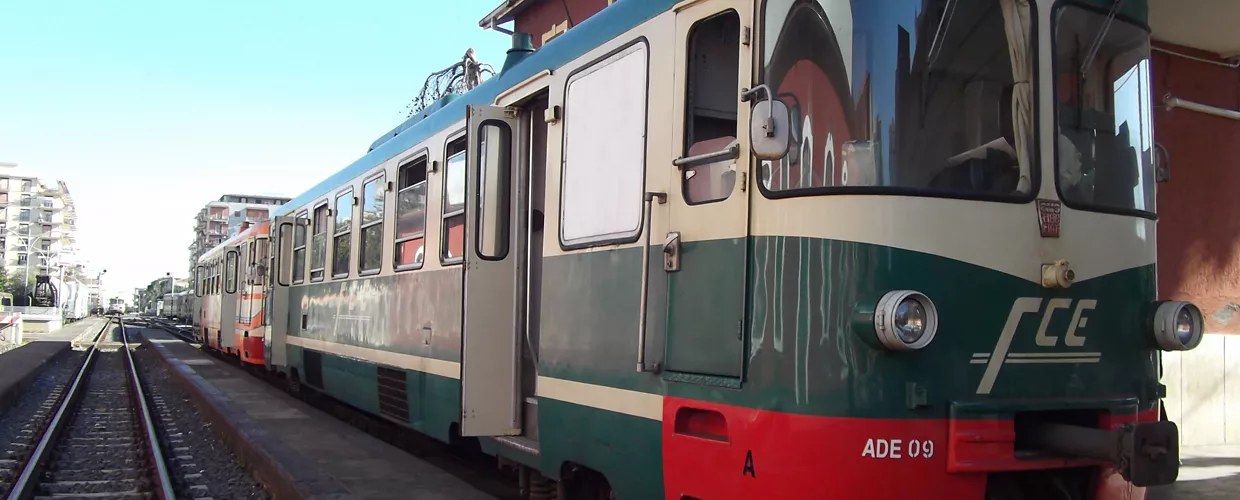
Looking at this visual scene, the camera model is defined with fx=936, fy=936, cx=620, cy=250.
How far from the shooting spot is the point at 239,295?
1823 centimetres

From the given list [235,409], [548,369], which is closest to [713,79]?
[548,369]

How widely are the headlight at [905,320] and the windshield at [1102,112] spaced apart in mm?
1001

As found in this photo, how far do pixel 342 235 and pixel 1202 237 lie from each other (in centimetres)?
864

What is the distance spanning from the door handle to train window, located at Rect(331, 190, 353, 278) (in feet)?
19.7

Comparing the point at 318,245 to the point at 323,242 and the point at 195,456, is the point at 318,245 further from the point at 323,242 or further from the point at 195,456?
the point at 195,456

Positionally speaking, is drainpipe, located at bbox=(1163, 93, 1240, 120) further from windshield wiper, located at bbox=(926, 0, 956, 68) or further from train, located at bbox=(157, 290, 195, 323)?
train, located at bbox=(157, 290, 195, 323)

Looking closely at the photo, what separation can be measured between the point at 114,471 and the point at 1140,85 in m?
9.43

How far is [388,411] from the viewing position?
8023 millimetres

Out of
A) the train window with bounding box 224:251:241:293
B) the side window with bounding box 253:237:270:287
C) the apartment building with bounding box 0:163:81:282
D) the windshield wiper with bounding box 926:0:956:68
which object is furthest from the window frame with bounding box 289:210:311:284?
the apartment building with bounding box 0:163:81:282

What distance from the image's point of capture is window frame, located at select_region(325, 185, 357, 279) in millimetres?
9556

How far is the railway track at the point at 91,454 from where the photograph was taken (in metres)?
8.31

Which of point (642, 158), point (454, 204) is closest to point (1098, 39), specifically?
point (642, 158)

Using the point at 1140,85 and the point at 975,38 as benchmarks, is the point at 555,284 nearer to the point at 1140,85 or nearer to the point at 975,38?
the point at 975,38

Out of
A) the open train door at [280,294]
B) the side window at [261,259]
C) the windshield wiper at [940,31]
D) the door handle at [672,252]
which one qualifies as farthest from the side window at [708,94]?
the side window at [261,259]
